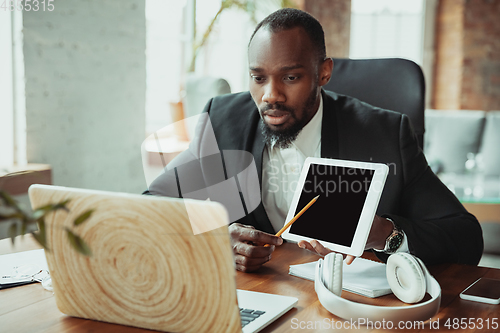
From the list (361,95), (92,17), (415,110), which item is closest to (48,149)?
(92,17)

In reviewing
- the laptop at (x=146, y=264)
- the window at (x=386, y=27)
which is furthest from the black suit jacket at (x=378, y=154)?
the window at (x=386, y=27)

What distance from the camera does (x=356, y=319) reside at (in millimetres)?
715

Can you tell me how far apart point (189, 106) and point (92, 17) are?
0.93 meters

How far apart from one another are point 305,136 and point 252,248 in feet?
2.02

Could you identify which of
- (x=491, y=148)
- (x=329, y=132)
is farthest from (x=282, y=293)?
(x=491, y=148)

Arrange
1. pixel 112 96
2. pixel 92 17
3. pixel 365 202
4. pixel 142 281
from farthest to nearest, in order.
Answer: pixel 112 96 → pixel 92 17 → pixel 365 202 → pixel 142 281

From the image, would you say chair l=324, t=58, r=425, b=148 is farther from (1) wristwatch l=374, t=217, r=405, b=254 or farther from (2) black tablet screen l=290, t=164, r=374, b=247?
(2) black tablet screen l=290, t=164, r=374, b=247

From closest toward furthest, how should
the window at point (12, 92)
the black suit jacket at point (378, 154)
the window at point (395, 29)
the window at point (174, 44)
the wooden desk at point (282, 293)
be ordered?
the wooden desk at point (282, 293) → the black suit jacket at point (378, 154) → the window at point (12, 92) → the window at point (174, 44) → the window at point (395, 29)

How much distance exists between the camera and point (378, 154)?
4.50ft

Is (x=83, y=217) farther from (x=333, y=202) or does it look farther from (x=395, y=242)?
(x=395, y=242)

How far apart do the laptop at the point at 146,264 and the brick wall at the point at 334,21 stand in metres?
4.47

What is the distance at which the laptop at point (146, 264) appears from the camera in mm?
578

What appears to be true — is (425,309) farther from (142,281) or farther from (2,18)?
(2,18)

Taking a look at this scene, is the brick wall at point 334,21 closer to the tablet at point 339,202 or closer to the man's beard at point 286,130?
the man's beard at point 286,130
